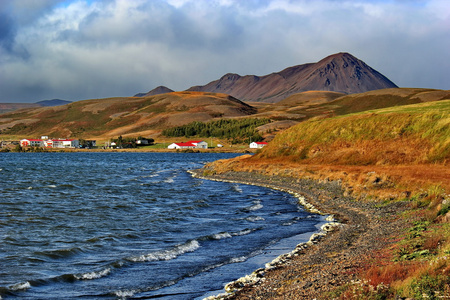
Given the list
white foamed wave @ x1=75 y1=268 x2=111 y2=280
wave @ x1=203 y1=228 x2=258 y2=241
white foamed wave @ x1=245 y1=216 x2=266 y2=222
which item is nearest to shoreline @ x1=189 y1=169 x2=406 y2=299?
wave @ x1=203 y1=228 x2=258 y2=241

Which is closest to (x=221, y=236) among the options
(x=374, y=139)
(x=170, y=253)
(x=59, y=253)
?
(x=170, y=253)

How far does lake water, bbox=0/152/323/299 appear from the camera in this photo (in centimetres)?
1652

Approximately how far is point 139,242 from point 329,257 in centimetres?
1077

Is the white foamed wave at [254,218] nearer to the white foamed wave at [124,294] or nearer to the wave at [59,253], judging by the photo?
the wave at [59,253]

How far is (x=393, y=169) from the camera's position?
41.9 meters

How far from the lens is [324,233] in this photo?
2412 centimetres

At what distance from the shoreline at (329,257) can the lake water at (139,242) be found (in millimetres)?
1088

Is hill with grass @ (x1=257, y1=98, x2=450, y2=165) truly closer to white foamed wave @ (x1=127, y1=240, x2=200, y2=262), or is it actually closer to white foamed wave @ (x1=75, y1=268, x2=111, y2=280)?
white foamed wave @ (x1=127, y1=240, x2=200, y2=262)

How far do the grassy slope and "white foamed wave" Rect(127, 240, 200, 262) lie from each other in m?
9.46

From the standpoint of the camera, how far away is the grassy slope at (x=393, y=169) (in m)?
12.0

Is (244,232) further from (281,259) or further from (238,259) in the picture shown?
(281,259)

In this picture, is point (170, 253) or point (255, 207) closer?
point (170, 253)

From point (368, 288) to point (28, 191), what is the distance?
45.3m

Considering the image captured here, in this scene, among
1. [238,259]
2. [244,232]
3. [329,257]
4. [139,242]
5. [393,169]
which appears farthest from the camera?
[393,169]
